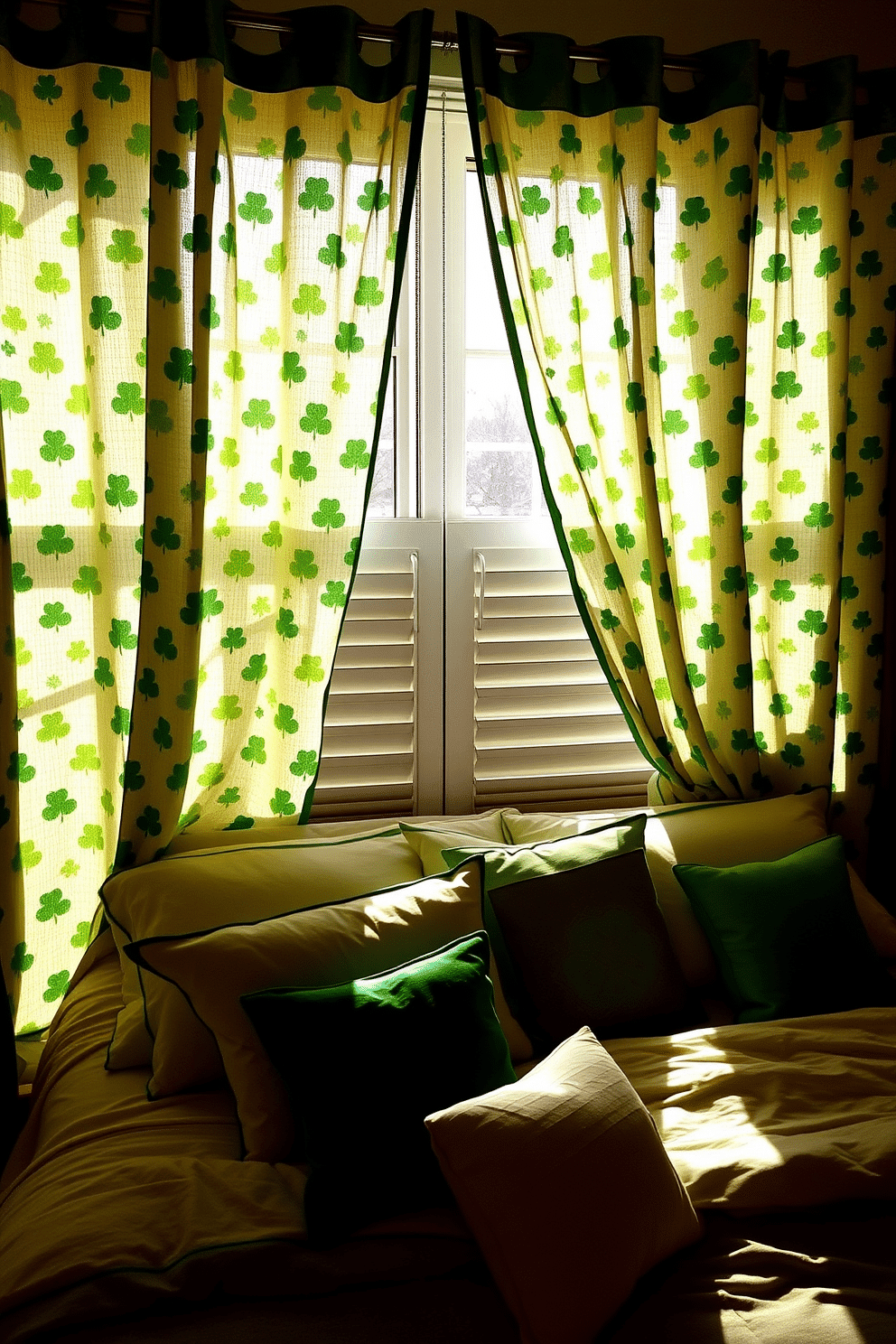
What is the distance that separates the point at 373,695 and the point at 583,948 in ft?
2.76

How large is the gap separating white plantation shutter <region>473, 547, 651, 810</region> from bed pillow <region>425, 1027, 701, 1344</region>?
45.8 inches

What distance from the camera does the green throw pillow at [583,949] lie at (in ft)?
5.86

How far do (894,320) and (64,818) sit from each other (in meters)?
2.27

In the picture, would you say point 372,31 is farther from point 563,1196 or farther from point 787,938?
point 563,1196

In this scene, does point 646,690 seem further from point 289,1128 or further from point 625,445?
point 289,1128

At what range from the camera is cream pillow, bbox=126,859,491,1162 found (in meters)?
1.52

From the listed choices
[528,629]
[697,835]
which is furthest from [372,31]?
[697,835]

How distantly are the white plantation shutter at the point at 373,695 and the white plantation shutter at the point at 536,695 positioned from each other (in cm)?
18

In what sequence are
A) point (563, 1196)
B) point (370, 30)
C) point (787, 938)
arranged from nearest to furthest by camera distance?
point (563, 1196) → point (787, 938) → point (370, 30)

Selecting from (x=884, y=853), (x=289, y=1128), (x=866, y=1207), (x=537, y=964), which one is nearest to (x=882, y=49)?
(x=884, y=853)

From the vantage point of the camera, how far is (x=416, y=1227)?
1.34m

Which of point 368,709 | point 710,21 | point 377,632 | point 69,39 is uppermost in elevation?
point 710,21

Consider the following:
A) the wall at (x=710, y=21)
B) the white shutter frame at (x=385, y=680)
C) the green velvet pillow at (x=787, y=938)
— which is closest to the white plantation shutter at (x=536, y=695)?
the white shutter frame at (x=385, y=680)

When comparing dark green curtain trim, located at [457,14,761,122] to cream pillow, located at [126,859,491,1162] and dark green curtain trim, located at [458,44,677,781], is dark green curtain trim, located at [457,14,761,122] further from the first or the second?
cream pillow, located at [126,859,491,1162]
